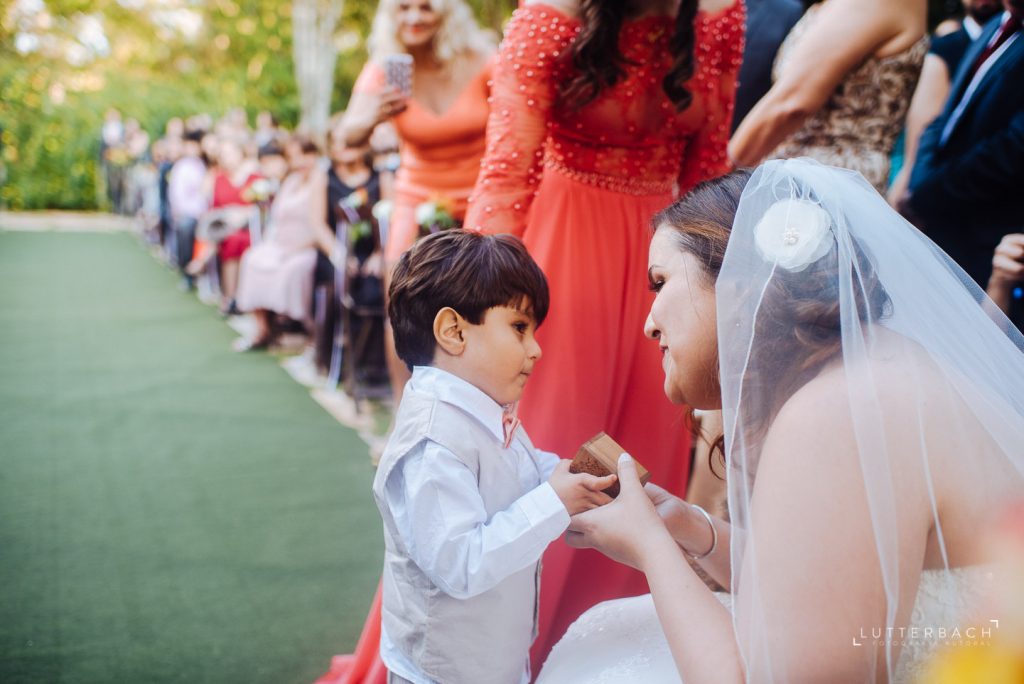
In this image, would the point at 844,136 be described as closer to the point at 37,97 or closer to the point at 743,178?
the point at 743,178

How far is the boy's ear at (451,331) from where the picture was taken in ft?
5.85

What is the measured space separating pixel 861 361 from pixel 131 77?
93.8ft

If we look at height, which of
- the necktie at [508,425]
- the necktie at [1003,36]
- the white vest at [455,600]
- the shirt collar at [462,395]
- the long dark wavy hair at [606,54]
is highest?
the necktie at [1003,36]

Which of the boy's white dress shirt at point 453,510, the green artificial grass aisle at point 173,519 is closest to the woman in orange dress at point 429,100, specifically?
the green artificial grass aisle at point 173,519

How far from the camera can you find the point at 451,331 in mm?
1797

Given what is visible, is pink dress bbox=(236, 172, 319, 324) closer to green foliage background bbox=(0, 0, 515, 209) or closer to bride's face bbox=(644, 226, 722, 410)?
bride's face bbox=(644, 226, 722, 410)

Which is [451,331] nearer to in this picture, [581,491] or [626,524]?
[581,491]

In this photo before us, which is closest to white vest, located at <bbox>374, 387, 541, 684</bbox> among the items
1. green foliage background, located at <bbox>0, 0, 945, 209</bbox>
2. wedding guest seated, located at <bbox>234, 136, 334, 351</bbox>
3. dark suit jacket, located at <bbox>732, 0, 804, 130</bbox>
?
dark suit jacket, located at <bbox>732, 0, 804, 130</bbox>

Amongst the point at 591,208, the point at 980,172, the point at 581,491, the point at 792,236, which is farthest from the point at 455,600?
the point at 980,172

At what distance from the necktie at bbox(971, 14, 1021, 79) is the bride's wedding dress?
1.93 metres

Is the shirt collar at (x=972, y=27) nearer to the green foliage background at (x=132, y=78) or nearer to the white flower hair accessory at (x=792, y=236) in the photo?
the white flower hair accessory at (x=792, y=236)

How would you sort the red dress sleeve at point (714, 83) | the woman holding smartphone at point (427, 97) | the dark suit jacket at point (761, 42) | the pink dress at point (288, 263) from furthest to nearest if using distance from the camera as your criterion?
the pink dress at point (288, 263)
the woman holding smartphone at point (427, 97)
the dark suit jacket at point (761, 42)
the red dress sleeve at point (714, 83)

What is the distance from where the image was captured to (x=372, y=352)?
21.3ft

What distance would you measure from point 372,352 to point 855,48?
14.4 ft
